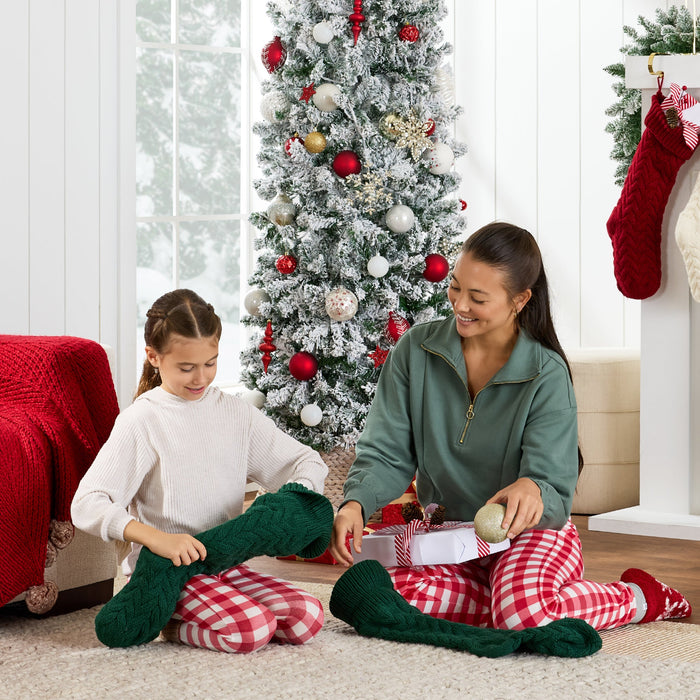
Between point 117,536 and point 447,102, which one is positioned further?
point 447,102

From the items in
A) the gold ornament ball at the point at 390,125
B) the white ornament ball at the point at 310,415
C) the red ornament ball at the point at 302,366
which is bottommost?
the white ornament ball at the point at 310,415

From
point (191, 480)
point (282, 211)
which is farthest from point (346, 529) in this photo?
point (282, 211)

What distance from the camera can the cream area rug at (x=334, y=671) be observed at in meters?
1.58

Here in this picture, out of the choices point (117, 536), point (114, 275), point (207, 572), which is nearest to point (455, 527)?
point (207, 572)

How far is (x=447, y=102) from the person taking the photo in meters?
3.25

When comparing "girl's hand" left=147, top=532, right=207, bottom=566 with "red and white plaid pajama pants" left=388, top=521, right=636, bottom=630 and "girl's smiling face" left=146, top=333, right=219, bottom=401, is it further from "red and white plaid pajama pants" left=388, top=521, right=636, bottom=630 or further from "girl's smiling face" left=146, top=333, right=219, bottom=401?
"red and white plaid pajama pants" left=388, top=521, right=636, bottom=630

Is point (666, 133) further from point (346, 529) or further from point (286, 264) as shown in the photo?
point (346, 529)

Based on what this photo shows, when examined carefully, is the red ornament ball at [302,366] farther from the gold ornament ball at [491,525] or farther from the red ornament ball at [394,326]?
the gold ornament ball at [491,525]

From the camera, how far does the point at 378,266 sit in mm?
3027

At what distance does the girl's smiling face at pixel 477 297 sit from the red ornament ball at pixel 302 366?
3.72 feet

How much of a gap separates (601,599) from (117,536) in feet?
2.89

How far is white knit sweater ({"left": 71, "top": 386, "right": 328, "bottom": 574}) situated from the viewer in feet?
5.91

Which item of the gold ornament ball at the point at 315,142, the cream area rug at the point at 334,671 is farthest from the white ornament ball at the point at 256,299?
the cream area rug at the point at 334,671

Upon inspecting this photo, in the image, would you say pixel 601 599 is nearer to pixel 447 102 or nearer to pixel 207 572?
pixel 207 572
